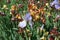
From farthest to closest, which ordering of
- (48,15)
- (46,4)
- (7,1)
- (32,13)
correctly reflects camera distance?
(7,1) < (46,4) < (48,15) < (32,13)

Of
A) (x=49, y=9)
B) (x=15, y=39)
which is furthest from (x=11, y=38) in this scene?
(x=49, y=9)

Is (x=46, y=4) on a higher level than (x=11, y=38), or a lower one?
higher

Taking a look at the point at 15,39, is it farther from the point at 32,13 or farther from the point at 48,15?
→ the point at 48,15

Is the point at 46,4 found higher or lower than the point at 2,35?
higher

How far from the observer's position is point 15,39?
2.16m

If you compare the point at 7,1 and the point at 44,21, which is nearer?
the point at 44,21

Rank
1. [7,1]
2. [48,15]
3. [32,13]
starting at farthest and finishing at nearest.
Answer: [7,1]
[48,15]
[32,13]

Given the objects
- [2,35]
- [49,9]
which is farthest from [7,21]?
[49,9]

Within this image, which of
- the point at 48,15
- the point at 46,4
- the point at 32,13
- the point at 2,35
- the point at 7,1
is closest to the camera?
the point at 32,13

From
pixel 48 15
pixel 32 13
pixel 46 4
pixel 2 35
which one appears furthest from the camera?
pixel 46 4

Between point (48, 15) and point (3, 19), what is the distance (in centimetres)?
43

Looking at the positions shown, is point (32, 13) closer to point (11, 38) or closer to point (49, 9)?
point (11, 38)

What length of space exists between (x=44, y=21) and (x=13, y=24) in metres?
0.33

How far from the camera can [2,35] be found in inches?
88.4
